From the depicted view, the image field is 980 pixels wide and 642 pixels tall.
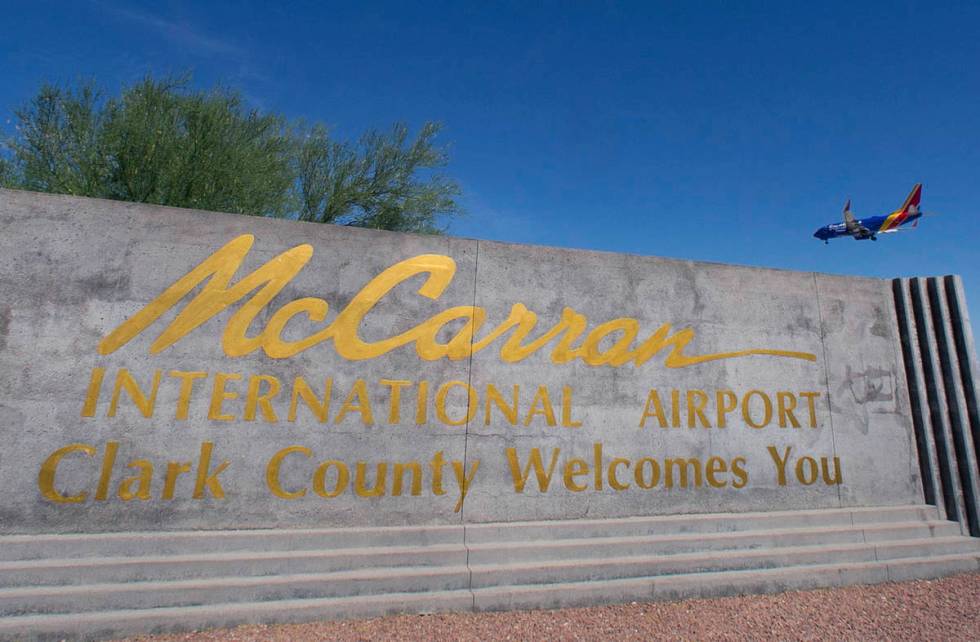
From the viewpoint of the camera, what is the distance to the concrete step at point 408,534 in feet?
12.6

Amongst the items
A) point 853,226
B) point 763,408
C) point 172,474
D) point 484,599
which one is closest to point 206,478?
point 172,474

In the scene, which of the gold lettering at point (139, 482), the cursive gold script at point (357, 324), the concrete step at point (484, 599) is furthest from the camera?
the cursive gold script at point (357, 324)

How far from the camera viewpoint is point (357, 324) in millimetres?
4777

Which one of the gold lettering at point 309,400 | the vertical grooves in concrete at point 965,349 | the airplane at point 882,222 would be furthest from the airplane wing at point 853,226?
the gold lettering at point 309,400

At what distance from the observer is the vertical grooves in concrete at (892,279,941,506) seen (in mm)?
5965

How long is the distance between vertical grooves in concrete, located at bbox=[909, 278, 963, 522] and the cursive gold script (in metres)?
3.38

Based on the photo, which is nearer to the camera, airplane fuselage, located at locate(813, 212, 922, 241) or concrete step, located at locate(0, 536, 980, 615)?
concrete step, located at locate(0, 536, 980, 615)

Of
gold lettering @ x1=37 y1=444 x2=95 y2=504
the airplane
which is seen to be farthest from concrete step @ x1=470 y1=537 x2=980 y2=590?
the airplane

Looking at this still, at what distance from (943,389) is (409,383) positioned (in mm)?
6693

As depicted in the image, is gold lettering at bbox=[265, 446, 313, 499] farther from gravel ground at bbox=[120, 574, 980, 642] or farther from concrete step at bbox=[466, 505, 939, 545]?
concrete step at bbox=[466, 505, 939, 545]

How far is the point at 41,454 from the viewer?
4.00 metres

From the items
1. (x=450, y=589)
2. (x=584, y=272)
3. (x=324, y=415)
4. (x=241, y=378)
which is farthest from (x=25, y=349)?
(x=584, y=272)

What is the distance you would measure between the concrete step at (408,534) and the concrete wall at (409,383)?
0.12 meters

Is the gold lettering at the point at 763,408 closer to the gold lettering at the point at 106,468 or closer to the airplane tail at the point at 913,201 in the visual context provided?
the gold lettering at the point at 106,468
